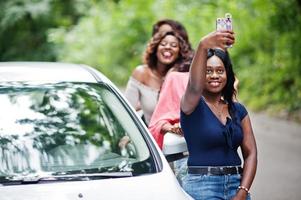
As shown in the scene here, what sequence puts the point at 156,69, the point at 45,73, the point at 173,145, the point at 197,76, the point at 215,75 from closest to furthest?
the point at 197,76 < the point at 215,75 < the point at 173,145 < the point at 45,73 < the point at 156,69

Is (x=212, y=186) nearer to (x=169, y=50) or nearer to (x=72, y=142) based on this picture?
(x=72, y=142)

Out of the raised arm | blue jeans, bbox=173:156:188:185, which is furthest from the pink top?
the raised arm

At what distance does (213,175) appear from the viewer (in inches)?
180

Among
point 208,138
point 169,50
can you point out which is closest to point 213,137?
point 208,138

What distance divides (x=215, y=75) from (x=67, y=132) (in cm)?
107

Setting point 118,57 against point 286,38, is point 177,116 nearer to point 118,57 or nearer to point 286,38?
point 286,38

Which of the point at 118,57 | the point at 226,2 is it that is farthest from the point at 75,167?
the point at 118,57

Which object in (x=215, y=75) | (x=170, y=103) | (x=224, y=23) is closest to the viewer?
(x=224, y=23)

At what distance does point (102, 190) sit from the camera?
400 centimetres

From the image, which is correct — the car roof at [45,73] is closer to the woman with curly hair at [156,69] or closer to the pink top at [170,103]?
the pink top at [170,103]

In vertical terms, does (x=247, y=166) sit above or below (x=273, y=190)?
above

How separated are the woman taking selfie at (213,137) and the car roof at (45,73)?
100 cm

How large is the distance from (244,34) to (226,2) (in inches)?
47.7

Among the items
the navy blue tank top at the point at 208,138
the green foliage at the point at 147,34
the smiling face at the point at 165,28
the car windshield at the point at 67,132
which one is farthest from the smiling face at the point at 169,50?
the green foliage at the point at 147,34
